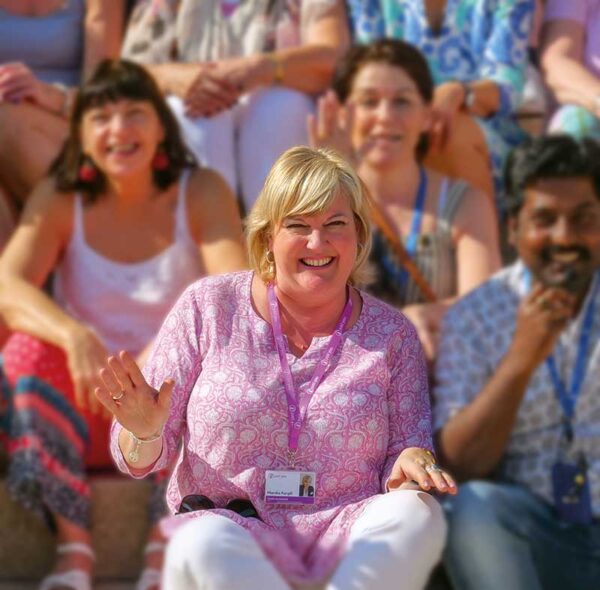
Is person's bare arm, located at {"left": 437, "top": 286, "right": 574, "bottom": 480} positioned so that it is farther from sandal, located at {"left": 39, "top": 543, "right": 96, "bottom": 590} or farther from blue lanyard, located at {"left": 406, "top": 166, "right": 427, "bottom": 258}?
sandal, located at {"left": 39, "top": 543, "right": 96, "bottom": 590}

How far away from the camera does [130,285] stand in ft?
13.8

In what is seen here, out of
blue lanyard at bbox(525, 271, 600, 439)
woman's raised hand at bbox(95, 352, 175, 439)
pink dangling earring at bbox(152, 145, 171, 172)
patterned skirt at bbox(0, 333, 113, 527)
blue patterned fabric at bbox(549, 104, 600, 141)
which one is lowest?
patterned skirt at bbox(0, 333, 113, 527)

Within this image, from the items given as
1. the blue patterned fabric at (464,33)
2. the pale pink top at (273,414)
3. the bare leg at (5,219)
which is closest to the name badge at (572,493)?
the pale pink top at (273,414)

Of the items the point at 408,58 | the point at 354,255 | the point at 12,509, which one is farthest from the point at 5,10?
the point at 354,255

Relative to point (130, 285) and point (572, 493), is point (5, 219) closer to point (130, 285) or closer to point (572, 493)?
point (130, 285)

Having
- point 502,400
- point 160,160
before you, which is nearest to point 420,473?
point 502,400

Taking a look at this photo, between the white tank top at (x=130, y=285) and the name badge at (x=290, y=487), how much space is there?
64.7 inches

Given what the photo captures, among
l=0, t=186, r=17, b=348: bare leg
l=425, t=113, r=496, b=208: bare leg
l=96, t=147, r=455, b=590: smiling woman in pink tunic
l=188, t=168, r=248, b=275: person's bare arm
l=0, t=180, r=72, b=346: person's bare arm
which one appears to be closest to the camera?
l=96, t=147, r=455, b=590: smiling woman in pink tunic

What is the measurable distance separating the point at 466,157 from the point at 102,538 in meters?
1.78

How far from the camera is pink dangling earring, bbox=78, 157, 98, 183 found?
14.0ft

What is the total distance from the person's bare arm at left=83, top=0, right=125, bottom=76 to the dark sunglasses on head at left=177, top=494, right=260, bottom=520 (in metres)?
2.70

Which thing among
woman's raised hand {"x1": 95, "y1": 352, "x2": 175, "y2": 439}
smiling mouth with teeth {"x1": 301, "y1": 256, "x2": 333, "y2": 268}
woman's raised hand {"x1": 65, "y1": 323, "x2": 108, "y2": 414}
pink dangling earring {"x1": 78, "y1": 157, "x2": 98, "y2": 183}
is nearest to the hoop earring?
smiling mouth with teeth {"x1": 301, "y1": 256, "x2": 333, "y2": 268}

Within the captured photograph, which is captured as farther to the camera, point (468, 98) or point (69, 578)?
point (468, 98)

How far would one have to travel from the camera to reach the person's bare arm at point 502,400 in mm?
3734
